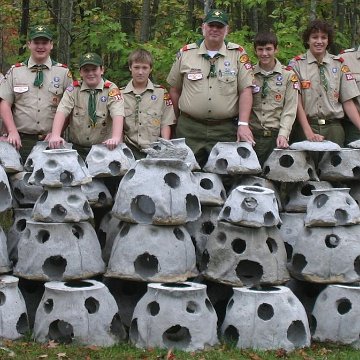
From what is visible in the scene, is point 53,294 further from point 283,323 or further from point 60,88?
point 60,88

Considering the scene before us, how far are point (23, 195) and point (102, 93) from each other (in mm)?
1479

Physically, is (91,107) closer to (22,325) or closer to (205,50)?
(205,50)

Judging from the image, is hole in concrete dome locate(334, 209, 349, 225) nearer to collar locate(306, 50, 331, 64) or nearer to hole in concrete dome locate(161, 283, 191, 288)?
hole in concrete dome locate(161, 283, 191, 288)

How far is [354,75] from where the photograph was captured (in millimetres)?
10008

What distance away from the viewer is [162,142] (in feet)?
27.4

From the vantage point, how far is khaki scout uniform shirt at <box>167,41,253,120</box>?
9445 mm

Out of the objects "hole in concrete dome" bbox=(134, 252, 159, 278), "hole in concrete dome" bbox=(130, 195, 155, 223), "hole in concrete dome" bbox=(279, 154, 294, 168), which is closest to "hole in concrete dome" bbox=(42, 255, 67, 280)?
"hole in concrete dome" bbox=(134, 252, 159, 278)

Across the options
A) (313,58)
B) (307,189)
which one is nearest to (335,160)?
(307,189)

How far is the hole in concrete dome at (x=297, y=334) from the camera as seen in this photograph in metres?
7.83

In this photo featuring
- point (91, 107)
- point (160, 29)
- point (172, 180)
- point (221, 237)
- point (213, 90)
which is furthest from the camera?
point (160, 29)

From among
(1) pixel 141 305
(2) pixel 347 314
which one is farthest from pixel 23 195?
(2) pixel 347 314

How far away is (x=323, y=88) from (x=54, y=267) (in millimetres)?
3900

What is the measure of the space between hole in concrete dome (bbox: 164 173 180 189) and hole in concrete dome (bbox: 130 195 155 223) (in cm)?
26

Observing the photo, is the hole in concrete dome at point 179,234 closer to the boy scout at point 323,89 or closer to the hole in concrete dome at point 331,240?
the hole in concrete dome at point 331,240
